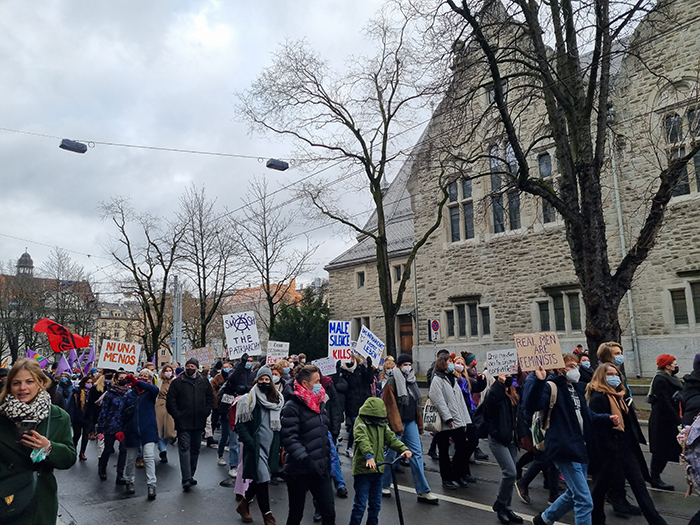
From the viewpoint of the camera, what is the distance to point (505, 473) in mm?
6352

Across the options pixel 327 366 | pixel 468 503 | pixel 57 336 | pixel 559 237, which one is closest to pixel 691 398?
pixel 468 503

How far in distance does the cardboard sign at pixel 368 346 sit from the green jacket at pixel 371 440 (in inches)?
214

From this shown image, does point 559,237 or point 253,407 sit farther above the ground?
point 559,237

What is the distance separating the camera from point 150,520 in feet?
21.9

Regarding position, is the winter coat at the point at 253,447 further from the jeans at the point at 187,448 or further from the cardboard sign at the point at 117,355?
the cardboard sign at the point at 117,355

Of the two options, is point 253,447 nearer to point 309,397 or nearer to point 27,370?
point 309,397

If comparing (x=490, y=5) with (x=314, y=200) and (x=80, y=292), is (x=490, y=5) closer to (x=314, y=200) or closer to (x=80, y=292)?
(x=314, y=200)

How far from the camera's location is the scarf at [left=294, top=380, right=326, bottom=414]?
214 inches

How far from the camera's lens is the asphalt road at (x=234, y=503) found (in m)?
6.48

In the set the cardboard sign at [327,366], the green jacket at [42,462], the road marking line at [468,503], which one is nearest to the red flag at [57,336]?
the cardboard sign at [327,366]

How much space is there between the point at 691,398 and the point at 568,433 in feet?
3.88

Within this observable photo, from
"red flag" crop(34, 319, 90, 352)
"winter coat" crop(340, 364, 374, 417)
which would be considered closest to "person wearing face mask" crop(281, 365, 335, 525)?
"winter coat" crop(340, 364, 374, 417)

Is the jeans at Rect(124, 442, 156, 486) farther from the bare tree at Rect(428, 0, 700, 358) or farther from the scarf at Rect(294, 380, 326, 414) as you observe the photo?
the bare tree at Rect(428, 0, 700, 358)

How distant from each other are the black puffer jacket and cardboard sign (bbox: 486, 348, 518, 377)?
133 inches
